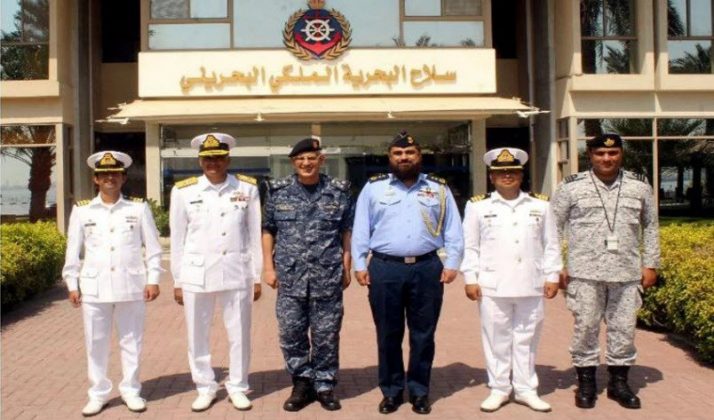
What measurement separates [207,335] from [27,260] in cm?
517

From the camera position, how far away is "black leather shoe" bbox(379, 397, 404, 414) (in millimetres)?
4988

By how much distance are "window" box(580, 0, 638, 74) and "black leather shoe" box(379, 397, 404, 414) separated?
13071 millimetres

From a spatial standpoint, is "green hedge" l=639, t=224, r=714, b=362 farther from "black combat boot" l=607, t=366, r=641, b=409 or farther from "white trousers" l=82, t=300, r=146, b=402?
"white trousers" l=82, t=300, r=146, b=402

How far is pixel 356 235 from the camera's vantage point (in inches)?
202

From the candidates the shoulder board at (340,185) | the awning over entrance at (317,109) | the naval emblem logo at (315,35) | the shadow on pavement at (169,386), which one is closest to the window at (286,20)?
the naval emblem logo at (315,35)

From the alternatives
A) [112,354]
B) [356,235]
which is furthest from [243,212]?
[112,354]

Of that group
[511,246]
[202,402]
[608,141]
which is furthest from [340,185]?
[608,141]

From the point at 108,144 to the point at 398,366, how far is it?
1557 centimetres

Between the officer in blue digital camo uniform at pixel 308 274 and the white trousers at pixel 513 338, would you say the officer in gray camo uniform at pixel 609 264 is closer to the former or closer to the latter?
the white trousers at pixel 513 338

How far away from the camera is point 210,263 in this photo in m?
5.09

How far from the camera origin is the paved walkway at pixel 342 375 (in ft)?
16.5

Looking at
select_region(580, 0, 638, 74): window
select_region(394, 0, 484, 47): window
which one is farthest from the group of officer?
select_region(580, 0, 638, 74): window

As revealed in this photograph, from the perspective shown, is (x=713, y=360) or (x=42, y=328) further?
(x=42, y=328)

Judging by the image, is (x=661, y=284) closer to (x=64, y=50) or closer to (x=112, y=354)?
(x=112, y=354)
